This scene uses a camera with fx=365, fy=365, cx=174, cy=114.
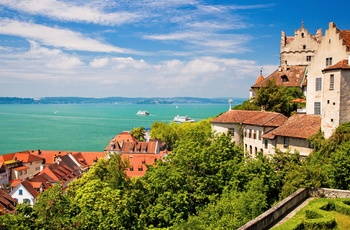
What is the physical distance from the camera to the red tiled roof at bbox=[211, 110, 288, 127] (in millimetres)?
40125

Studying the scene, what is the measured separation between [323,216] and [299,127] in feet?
63.2

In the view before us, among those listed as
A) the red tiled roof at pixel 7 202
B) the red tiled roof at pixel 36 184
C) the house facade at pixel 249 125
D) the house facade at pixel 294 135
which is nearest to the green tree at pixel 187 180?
the house facade at pixel 294 135

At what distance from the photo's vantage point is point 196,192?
28.2m

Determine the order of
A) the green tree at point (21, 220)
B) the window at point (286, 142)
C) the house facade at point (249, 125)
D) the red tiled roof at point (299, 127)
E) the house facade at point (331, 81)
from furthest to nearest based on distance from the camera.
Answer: the house facade at point (249, 125) → the window at point (286, 142) → the red tiled roof at point (299, 127) → the house facade at point (331, 81) → the green tree at point (21, 220)

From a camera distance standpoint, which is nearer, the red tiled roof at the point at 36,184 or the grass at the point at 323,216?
the grass at the point at 323,216

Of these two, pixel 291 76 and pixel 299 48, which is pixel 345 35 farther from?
pixel 299 48

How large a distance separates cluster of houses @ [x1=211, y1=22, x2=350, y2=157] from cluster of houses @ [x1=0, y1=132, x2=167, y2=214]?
96.9 ft

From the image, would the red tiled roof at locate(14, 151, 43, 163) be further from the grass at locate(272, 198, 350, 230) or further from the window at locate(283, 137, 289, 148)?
the grass at locate(272, 198, 350, 230)

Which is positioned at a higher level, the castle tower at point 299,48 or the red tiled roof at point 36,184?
the castle tower at point 299,48

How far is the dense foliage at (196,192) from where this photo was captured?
22.4 meters

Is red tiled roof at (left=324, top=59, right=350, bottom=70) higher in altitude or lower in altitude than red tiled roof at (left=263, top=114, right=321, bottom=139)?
higher

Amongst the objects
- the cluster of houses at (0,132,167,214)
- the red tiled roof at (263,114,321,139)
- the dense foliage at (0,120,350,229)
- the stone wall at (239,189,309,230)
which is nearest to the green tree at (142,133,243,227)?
the dense foliage at (0,120,350,229)

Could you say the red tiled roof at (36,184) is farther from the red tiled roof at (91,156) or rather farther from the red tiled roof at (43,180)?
the red tiled roof at (91,156)

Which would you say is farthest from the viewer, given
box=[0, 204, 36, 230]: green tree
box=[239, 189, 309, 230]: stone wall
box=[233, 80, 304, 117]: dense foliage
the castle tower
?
the castle tower
